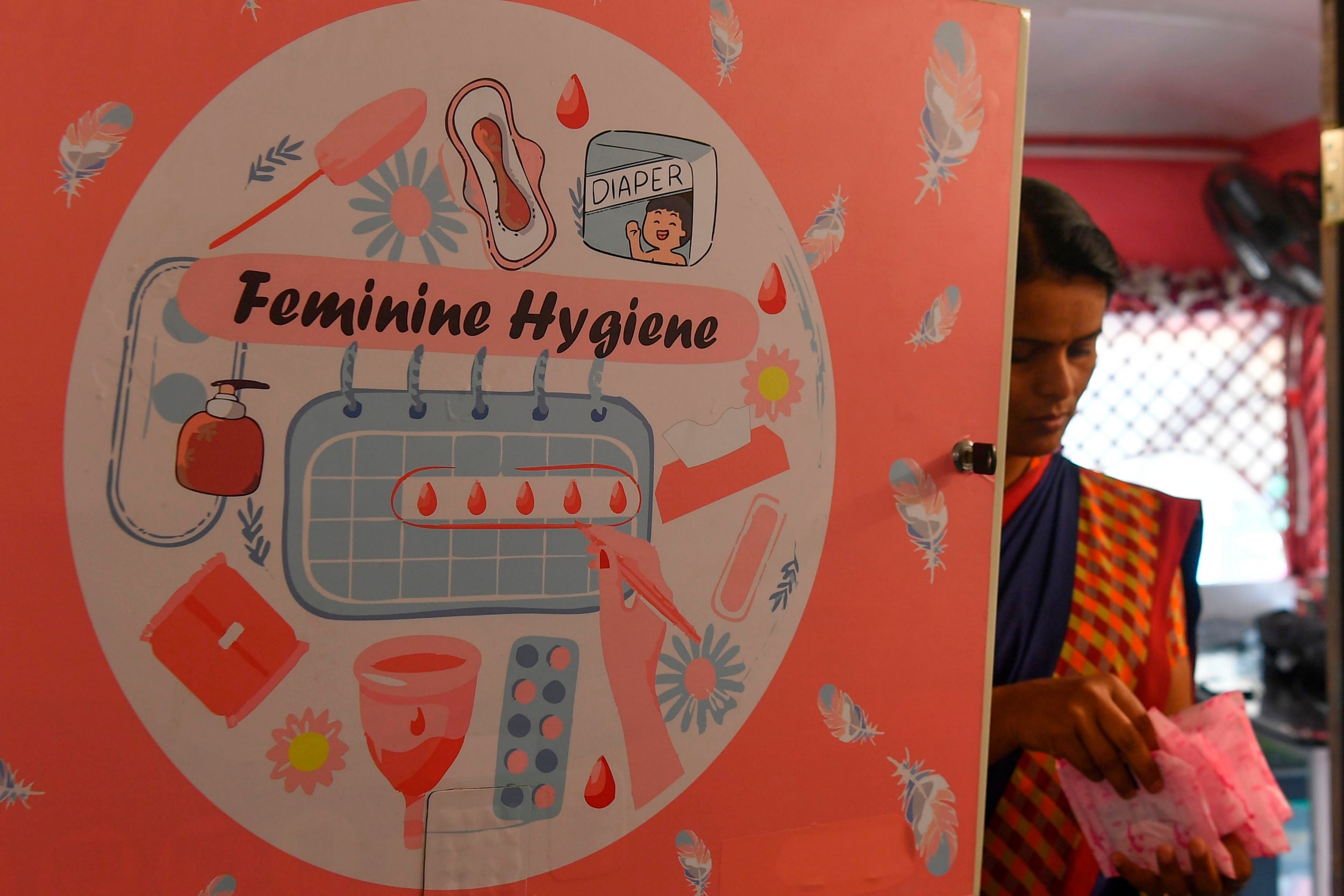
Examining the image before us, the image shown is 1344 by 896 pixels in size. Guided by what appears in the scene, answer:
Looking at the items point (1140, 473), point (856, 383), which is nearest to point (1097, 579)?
point (856, 383)

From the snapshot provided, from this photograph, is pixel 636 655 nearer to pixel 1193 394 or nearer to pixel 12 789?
pixel 12 789

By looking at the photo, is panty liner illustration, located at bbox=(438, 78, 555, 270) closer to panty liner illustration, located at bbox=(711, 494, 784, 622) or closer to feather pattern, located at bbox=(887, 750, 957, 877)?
panty liner illustration, located at bbox=(711, 494, 784, 622)

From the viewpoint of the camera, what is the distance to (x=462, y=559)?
26.8 inches

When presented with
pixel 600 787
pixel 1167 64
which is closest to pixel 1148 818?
pixel 600 787

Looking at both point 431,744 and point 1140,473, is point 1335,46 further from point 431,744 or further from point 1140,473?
point 431,744

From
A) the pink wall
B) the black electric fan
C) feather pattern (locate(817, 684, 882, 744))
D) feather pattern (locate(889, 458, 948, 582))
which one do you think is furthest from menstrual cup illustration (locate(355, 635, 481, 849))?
the black electric fan

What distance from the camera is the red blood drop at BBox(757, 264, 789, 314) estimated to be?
2.47ft

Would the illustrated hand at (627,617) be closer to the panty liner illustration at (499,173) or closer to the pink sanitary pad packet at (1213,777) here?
the panty liner illustration at (499,173)

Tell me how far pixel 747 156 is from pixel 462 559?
18.5 inches

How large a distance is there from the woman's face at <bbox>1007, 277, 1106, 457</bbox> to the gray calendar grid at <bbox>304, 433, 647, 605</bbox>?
56 cm

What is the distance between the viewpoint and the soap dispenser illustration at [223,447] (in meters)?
0.62

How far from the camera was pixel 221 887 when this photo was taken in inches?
25.0

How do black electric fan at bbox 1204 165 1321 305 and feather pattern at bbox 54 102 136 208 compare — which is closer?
feather pattern at bbox 54 102 136 208

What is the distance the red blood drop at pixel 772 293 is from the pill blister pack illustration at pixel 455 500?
0.56ft
